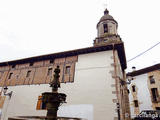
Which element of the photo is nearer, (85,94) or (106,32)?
(85,94)

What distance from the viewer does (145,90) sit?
20.5 metres

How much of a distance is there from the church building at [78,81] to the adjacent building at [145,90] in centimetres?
968

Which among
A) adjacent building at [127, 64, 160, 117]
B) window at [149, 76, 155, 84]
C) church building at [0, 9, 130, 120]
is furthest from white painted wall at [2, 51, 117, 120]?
window at [149, 76, 155, 84]

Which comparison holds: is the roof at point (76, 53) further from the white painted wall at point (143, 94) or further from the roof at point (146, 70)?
the white painted wall at point (143, 94)

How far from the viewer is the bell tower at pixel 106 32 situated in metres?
13.2

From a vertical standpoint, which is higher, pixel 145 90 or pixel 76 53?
pixel 76 53

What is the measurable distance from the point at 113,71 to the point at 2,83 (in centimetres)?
1267

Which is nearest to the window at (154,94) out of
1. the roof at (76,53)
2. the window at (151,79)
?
the window at (151,79)

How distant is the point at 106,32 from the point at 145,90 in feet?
44.8

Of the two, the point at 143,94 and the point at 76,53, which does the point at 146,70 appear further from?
the point at 76,53

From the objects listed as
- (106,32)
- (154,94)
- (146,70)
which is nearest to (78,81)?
(106,32)

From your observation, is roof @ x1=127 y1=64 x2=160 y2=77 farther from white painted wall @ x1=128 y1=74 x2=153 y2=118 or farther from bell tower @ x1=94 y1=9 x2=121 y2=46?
bell tower @ x1=94 y1=9 x2=121 y2=46

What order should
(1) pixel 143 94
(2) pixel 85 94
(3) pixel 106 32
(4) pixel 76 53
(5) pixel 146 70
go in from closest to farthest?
(2) pixel 85 94 → (4) pixel 76 53 → (3) pixel 106 32 → (1) pixel 143 94 → (5) pixel 146 70

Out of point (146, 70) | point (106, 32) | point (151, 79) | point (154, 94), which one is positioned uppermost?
point (106, 32)
